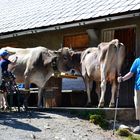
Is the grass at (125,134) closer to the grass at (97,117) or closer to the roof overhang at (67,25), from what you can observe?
the grass at (97,117)

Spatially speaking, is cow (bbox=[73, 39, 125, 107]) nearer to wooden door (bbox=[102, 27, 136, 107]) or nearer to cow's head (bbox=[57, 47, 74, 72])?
cow's head (bbox=[57, 47, 74, 72])

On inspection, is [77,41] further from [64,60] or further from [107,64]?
[107,64]

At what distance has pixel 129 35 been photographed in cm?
1481

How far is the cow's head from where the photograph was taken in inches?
552

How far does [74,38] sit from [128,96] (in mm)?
3339

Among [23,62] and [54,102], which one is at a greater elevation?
[23,62]

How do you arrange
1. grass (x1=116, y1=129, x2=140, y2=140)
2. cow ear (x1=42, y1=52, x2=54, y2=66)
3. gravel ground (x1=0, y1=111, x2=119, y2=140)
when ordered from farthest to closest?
cow ear (x1=42, y1=52, x2=54, y2=66)
grass (x1=116, y1=129, x2=140, y2=140)
gravel ground (x1=0, y1=111, x2=119, y2=140)

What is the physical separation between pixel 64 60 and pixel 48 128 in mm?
3919

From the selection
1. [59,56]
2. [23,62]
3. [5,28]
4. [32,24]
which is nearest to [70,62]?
[59,56]

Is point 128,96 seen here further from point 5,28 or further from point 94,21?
point 5,28

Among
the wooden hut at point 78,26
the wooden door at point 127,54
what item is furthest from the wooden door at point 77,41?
the wooden door at point 127,54

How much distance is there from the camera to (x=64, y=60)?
46.4 ft

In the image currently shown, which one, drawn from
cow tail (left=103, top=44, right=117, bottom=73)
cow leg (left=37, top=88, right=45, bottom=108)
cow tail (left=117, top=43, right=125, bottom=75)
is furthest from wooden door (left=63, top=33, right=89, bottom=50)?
cow tail (left=103, top=44, right=117, bottom=73)

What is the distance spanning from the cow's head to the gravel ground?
2021mm
